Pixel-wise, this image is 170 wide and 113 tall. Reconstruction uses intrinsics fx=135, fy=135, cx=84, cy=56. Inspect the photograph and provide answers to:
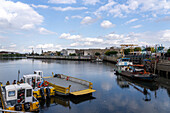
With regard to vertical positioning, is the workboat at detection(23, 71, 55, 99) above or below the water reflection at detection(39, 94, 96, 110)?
above

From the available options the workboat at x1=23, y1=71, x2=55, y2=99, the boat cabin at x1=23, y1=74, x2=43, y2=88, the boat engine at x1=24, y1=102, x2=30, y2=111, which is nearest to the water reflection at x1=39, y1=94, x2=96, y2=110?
the workboat at x1=23, y1=71, x2=55, y2=99

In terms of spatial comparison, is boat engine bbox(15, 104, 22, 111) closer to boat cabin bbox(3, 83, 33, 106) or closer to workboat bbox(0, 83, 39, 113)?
workboat bbox(0, 83, 39, 113)

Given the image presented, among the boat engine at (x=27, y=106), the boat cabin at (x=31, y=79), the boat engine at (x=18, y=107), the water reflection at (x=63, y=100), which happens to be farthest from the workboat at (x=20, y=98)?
the boat cabin at (x=31, y=79)

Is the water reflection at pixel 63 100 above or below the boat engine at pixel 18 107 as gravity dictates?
below

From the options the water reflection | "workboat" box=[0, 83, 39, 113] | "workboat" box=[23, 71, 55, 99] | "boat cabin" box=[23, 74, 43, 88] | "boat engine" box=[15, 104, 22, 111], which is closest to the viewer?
"boat engine" box=[15, 104, 22, 111]

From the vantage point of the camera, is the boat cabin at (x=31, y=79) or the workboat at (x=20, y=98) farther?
the boat cabin at (x=31, y=79)

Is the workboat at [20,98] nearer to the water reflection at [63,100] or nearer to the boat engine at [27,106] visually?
the boat engine at [27,106]

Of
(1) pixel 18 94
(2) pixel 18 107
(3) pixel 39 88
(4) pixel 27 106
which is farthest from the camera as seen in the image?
(3) pixel 39 88

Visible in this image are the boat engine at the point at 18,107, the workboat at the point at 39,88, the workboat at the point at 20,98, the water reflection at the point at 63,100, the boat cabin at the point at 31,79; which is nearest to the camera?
the boat engine at the point at 18,107

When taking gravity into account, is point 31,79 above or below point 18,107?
above

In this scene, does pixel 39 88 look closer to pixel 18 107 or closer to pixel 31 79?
pixel 31 79

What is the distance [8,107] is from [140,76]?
28136 mm

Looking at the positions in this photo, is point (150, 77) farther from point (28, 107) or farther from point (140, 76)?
point (28, 107)

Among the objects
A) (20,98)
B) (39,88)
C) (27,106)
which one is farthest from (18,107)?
(39,88)
